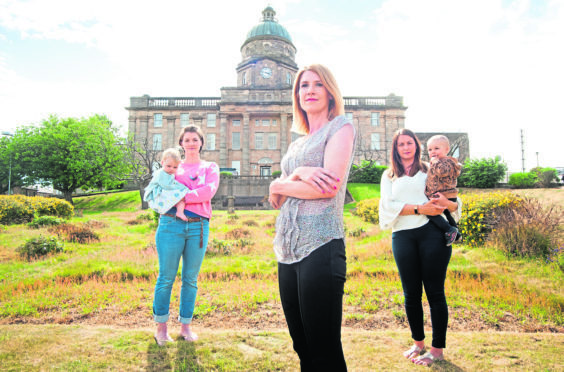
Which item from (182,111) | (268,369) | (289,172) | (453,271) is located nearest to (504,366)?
(268,369)

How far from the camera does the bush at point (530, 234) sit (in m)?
7.46

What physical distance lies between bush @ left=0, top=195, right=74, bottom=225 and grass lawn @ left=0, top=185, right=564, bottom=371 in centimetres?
670

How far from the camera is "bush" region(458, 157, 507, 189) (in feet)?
76.7

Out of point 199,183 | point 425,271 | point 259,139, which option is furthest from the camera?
point 259,139

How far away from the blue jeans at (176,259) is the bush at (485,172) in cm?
2497

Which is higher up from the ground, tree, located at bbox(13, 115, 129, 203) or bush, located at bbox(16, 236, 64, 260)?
tree, located at bbox(13, 115, 129, 203)

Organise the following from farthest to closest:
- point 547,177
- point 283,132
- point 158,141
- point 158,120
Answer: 1. point 158,120
2. point 158,141
3. point 283,132
4. point 547,177

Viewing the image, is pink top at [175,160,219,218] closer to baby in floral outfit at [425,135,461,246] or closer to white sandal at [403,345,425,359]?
baby in floral outfit at [425,135,461,246]

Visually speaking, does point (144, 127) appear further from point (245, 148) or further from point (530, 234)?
point (530, 234)

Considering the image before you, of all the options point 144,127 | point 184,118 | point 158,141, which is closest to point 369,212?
point 184,118

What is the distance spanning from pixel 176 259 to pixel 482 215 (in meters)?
8.63

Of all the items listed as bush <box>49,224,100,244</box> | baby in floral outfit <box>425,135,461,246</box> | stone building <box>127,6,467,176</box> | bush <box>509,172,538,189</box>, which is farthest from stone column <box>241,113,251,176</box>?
baby in floral outfit <box>425,135,461,246</box>

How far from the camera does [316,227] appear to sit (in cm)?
204

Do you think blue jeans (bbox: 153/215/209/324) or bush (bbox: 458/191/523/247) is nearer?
blue jeans (bbox: 153/215/209/324)
